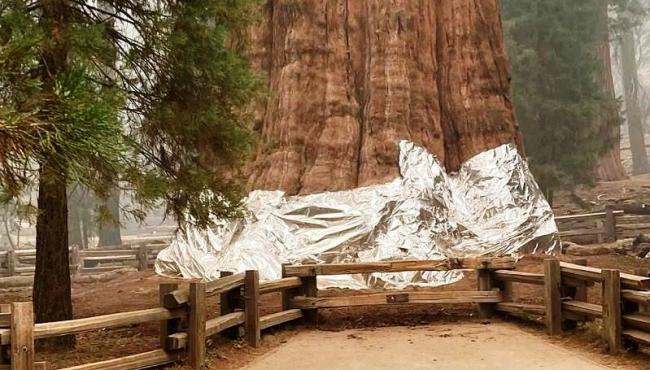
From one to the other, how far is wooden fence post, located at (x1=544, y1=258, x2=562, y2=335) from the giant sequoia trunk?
5089 millimetres

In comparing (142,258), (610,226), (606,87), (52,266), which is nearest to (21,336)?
(52,266)

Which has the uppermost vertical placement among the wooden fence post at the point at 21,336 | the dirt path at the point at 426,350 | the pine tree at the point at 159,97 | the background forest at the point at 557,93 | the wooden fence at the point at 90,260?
the background forest at the point at 557,93

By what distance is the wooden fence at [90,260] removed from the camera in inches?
686

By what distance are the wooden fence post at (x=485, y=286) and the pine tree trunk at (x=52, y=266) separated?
5.90m

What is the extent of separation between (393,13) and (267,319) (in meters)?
8.09

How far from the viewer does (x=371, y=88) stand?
14.3 metres

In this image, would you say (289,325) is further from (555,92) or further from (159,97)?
(555,92)

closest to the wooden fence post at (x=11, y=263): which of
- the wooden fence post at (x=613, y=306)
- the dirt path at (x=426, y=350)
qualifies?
the dirt path at (x=426, y=350)

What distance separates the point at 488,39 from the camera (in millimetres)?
15734

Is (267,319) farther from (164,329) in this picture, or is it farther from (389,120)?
(389,120)

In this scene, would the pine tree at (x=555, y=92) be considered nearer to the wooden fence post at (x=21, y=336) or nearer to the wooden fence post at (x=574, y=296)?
the wooden fence post at (x=574, y=296)

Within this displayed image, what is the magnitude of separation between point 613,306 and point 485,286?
111 inches

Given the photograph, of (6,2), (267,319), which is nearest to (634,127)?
(267,319)

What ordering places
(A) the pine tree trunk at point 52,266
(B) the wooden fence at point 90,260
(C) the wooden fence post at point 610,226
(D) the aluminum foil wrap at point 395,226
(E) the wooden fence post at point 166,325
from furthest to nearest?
(C) the wooden fence post at point 610,226 < (B) the wooden fence at point 90,260 < (D) the aluminum foil wrap at point 395,226 < (A) the pine tree trunk at point 52,266 < (E) the wooden fence post at point 166,325
